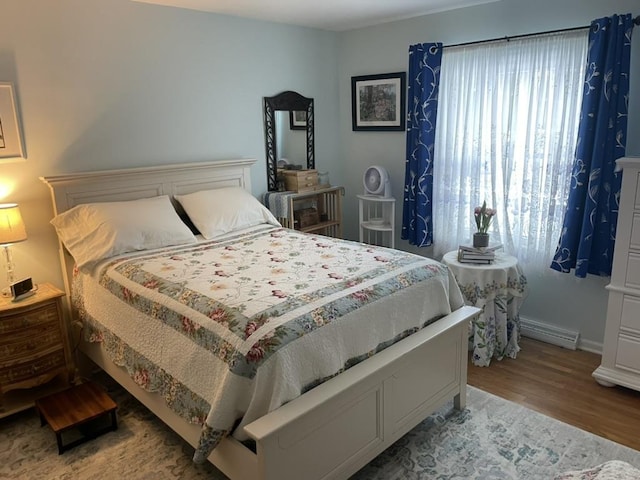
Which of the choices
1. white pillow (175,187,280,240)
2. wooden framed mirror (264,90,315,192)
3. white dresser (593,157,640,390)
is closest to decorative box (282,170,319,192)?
wooden framed mirror (264,90,315,192)

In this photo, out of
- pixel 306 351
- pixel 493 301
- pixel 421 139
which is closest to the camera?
pixel 306 351

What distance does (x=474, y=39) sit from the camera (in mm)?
3705

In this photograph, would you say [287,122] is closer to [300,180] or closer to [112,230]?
[300,180]

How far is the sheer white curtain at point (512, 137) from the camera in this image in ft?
10.7

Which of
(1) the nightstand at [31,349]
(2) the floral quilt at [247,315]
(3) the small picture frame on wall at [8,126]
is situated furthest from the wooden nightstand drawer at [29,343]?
(3) the small picture frame on wall at [8,126]

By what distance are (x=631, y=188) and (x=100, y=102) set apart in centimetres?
327

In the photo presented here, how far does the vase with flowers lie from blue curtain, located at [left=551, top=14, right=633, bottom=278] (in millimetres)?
474

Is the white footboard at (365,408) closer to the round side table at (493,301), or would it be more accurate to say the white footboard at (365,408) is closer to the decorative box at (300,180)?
the round side table at (493,301)

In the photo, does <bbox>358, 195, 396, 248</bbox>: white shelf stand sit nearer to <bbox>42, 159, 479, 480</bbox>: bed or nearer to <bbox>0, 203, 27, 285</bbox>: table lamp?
<bbox>42, 159, 479, 480</bbox>: bed

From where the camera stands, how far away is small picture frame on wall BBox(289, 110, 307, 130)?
4406mm

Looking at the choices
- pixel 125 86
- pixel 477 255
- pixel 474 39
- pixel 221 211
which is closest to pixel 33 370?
pixel 221 211

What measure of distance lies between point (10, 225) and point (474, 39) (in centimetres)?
337

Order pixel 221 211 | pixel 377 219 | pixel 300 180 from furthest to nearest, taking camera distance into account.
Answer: pixel 377 219, pixel 300 180, pixel 221 211

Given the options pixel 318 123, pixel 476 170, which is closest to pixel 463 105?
pixel 476 170
